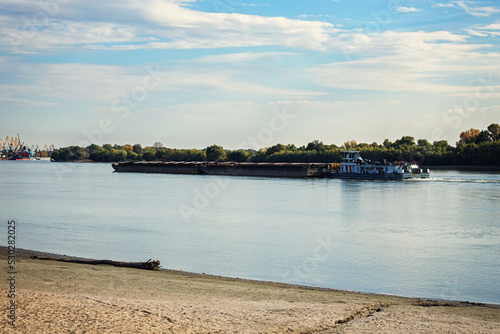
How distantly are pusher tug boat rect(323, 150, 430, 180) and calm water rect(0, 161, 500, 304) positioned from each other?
1217 inches

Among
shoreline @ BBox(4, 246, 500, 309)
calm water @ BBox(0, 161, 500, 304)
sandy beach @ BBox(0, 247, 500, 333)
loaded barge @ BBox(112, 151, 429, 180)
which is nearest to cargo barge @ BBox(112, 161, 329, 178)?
loaded barge @ BBox(112, 151, 429, 180)

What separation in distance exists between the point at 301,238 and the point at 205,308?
12.1 m

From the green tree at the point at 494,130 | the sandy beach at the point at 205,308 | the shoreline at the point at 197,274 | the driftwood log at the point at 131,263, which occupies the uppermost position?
the green tree at the point at 494,130

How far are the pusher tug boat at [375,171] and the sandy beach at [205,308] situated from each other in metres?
58.8

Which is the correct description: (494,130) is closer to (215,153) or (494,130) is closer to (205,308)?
(215,153)

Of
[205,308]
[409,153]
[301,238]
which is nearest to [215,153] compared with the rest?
[409,153]

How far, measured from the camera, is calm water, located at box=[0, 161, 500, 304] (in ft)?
44.3

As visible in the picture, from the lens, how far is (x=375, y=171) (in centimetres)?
7006

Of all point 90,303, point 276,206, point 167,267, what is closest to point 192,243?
point 167,267

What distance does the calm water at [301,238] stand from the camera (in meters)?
13.5

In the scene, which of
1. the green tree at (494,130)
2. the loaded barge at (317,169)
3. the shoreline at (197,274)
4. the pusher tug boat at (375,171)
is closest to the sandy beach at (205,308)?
the shoreline at (197,274)

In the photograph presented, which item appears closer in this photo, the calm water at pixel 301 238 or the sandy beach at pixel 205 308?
the sandy beach at pixel 205 308

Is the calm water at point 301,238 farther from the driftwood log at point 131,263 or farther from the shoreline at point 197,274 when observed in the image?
the driftwood log at point 131,263

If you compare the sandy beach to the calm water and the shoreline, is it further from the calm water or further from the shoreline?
the calm water
